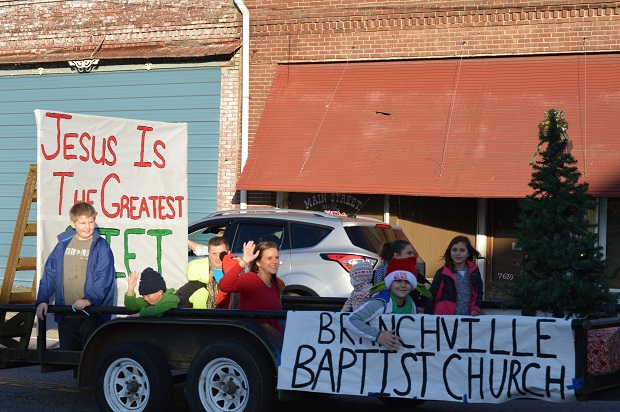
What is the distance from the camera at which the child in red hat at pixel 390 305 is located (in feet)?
23.9

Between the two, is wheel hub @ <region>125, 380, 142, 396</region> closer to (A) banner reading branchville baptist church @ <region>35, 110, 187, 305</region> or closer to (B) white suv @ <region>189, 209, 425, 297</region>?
(A) banner reading branchville baptist church @ <region>35, 110, 187, 305</region>

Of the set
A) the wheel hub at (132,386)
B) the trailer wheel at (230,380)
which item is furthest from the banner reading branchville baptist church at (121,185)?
the trailer wheel at (230,380)

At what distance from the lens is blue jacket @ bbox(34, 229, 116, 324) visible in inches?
346

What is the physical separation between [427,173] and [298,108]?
111 inches

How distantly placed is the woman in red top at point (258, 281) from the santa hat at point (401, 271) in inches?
38.6

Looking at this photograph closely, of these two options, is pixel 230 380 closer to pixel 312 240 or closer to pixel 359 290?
pixel 359 290

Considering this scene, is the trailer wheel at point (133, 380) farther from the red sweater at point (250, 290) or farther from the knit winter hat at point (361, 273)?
the knit winter hat at point (361, 273)

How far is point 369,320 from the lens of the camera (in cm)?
735

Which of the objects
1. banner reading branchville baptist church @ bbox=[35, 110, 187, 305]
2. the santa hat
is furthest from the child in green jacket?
the santa hat

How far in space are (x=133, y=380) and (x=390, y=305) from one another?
222 centimetres

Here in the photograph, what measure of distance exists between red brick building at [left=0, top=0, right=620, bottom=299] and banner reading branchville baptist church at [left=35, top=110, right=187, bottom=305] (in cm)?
757

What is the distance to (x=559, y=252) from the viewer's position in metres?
7.66

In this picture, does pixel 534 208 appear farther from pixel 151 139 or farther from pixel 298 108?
pixel 298 108

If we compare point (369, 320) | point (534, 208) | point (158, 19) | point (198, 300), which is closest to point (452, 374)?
point (369, 320)
